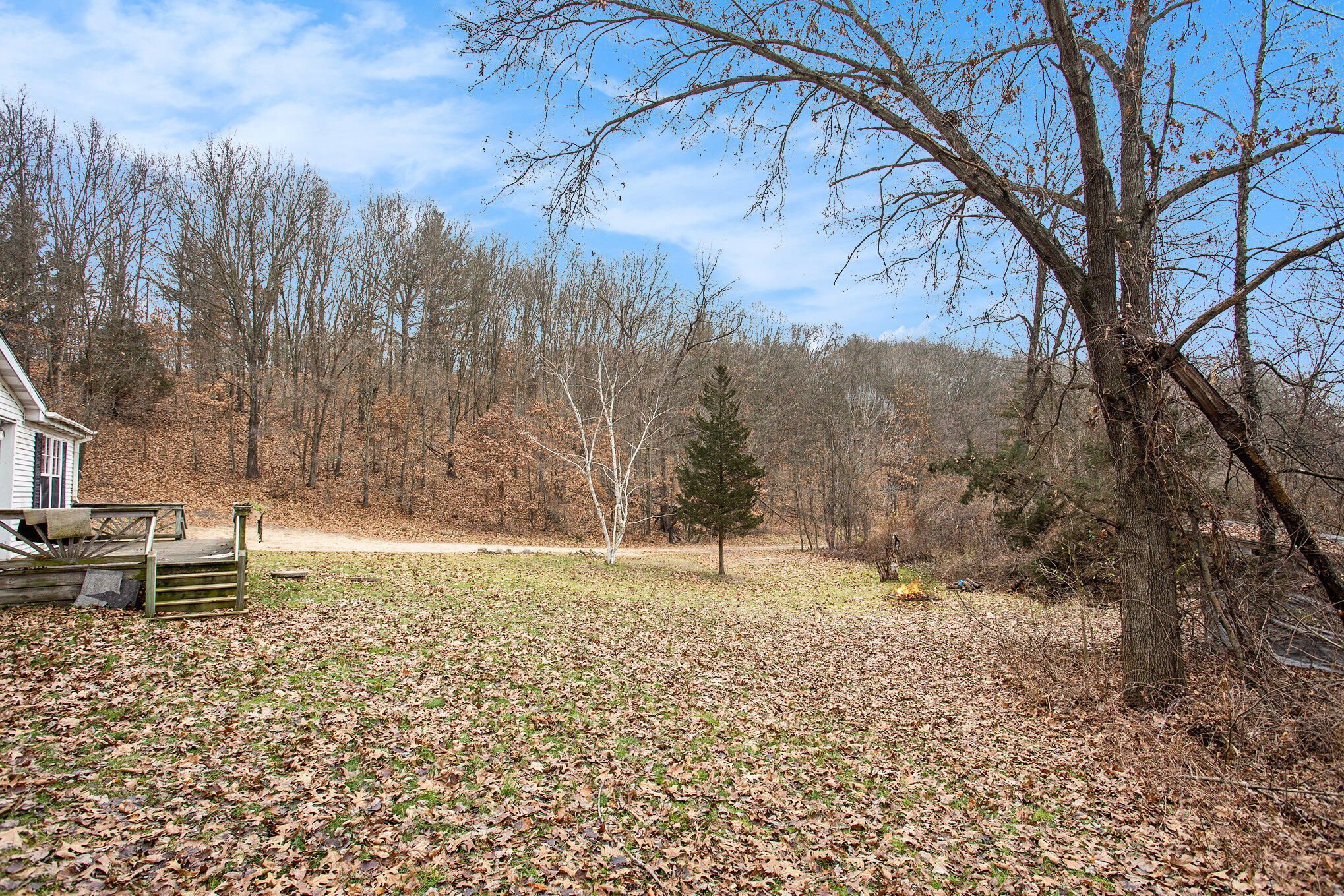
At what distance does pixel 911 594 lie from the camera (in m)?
15.2

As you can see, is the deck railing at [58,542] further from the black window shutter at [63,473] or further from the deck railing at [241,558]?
the black window shutter at [63,473]

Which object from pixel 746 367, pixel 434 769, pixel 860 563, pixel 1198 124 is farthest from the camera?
pixel 746 367

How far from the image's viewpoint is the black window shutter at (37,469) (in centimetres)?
1258

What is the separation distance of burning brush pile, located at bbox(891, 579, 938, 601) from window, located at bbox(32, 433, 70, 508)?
18908mm

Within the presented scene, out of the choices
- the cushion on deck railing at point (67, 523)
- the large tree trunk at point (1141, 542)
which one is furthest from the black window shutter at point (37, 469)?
the large tree trunk at point (1141, 542)

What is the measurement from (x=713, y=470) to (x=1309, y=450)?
14.3 m

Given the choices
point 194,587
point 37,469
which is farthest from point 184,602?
point 37,469

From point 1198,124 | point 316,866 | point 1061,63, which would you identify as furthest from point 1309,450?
point 316,866

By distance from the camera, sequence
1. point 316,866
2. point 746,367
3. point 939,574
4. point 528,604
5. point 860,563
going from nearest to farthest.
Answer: point 316,866
point 528,604
point 939,574
point 860,563
point 746,367

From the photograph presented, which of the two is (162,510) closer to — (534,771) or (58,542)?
(58,542)

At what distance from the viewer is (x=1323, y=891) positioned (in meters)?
3.92

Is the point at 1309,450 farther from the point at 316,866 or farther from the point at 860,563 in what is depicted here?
the point at 860,563

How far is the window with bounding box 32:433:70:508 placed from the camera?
41.8ft

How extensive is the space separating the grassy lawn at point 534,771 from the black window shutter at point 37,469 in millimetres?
6362
